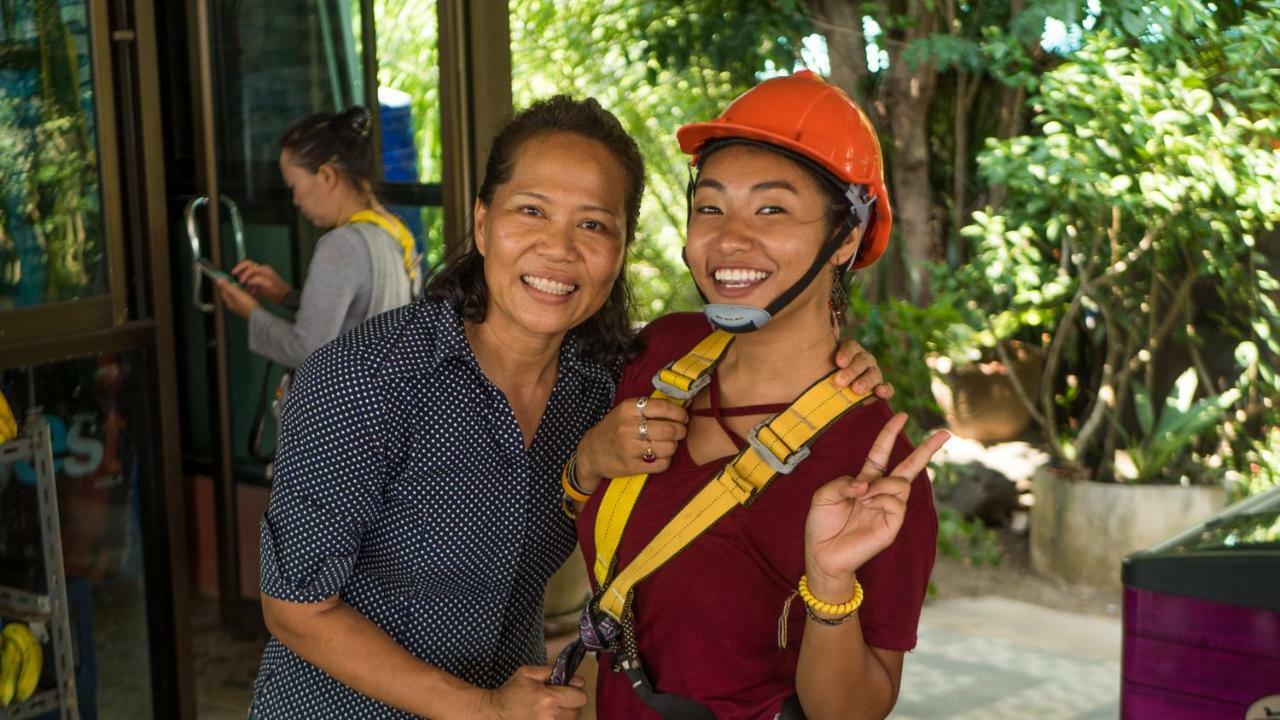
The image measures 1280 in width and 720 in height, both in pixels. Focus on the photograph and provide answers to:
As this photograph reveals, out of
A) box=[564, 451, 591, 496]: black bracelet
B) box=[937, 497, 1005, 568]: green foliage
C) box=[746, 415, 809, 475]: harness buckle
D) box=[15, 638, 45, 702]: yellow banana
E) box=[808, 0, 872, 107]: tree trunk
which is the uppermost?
box=[808, 0, 872, 107]: tree trunk

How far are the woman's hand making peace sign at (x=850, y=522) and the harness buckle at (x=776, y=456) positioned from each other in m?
0.09

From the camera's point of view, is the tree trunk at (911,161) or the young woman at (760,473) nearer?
the young woman at (760,473)

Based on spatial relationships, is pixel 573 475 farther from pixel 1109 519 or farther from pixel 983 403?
pixel 983 403

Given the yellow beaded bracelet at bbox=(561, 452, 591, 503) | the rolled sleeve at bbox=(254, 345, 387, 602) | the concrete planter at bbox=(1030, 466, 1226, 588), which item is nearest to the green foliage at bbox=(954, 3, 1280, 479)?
the concrete planter at bbox=(1030, 466, 1226, 588)

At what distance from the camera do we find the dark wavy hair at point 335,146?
4.41 m

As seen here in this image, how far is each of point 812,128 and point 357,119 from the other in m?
2.94

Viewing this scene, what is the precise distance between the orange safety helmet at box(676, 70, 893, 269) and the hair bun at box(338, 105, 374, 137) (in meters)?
2.77

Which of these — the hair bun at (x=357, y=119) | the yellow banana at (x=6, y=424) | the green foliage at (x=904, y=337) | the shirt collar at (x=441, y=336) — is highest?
the hair bun at (x=357, y=119)

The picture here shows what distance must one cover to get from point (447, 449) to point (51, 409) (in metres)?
1.59

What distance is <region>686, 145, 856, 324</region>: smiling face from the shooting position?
182 cm

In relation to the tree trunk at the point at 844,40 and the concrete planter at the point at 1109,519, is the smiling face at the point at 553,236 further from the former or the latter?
the tree trunk at the point at 844,40

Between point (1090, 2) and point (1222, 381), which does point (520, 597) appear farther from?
point (1222, 381)

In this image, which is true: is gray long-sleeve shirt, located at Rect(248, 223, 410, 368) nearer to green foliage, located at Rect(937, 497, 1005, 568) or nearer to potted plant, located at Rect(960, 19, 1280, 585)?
green foliage, located at Rect(937, 497, 1005, 568)

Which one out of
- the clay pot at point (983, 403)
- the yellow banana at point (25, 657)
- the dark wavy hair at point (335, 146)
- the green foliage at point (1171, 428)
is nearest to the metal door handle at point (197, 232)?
the dark wavy hair at point (335, 146)
